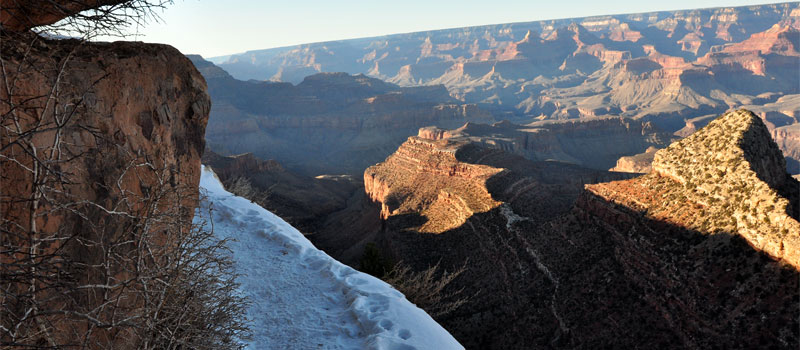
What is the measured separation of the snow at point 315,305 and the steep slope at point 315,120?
101 metres

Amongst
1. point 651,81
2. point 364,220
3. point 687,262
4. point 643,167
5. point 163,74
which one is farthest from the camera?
point 651,81

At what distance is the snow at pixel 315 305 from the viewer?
7.92 m

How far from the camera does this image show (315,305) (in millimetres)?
9141

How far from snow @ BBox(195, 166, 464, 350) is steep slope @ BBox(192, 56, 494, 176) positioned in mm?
101253

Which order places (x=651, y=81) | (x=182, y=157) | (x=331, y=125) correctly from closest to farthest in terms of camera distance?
(x=182, y=157) < (x=331, y=125) < (x=651, y=81)

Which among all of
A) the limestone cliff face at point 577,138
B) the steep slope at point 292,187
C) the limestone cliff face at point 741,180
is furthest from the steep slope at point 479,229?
the limestone cliff face at point 577,138

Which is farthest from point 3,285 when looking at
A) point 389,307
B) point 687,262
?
point 687,262

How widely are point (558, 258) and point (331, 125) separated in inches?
5473

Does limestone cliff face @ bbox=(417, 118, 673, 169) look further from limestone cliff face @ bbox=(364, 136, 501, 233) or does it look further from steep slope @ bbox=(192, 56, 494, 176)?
limestone cliff face @ bbox=(364, 136, 501, 233)

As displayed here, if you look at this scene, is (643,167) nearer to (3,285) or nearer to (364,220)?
(364,220)

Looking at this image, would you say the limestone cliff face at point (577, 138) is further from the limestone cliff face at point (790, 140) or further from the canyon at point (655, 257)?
the canyon at point (655, 257)

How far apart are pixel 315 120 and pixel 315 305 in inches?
6115

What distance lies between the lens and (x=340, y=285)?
10.0 m

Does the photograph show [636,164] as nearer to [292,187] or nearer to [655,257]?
[292,187]
